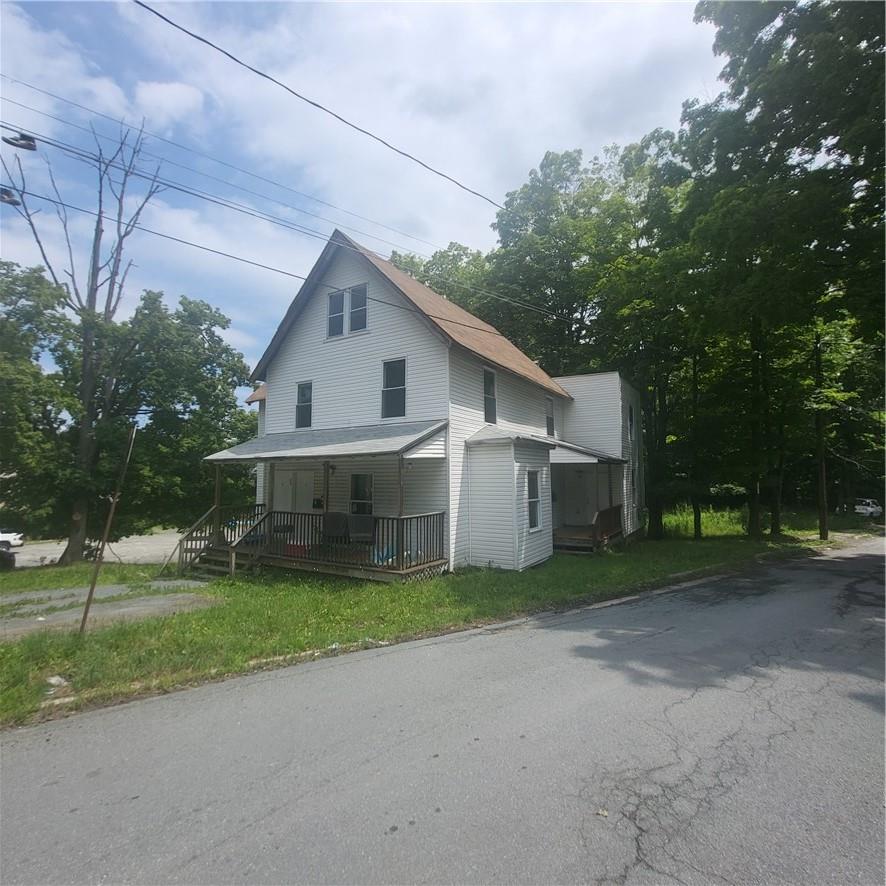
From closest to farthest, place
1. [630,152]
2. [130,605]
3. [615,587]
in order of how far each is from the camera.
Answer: [130,605] < [615,587] < [630,152]

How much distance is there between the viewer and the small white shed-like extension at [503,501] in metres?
12.7

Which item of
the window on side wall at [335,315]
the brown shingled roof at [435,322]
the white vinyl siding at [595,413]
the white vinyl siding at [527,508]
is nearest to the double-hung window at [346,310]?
the window on side wall at [335,315]

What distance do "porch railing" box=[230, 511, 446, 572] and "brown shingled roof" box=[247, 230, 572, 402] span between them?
4.87 m

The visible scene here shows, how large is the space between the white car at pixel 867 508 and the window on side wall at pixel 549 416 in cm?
3243

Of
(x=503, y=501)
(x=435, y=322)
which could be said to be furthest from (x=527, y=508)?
(x=435, y=322)

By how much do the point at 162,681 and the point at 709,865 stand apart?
5.10 m

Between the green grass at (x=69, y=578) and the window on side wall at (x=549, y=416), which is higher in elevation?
the window on side wall at (x=549, y=416)

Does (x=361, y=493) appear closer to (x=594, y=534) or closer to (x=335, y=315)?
(x=335, y=315)

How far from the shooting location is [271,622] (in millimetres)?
7465

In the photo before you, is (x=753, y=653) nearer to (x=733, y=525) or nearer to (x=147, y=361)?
(x=147, y=361)

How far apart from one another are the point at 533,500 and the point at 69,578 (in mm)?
12555

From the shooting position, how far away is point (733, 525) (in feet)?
85.0

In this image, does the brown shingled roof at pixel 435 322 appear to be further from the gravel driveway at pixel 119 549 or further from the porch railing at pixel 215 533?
the gravel driveway at pixel 119 549

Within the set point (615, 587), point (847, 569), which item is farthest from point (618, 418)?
point (615, 587)
